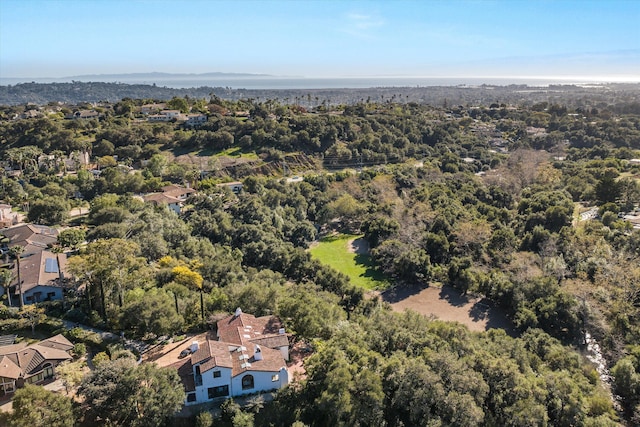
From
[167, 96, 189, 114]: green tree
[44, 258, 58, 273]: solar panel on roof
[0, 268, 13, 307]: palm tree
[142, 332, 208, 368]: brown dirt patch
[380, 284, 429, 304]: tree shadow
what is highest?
[167, 96, 189, 114]: green tree

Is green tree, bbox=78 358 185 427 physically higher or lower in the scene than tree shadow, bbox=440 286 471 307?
higher

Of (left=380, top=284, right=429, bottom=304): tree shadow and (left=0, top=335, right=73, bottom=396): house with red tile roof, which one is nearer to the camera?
(left=0, top=335, right=73, bottom=396): house with red tile roof

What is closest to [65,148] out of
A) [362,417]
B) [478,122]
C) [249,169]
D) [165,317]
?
[249,169]

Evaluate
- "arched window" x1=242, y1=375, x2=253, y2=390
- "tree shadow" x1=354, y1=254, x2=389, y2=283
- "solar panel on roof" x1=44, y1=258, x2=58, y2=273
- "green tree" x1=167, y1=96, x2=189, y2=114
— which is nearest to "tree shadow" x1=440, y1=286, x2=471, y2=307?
"tree shadow" x1=354, y1=254, x2=389, y2=283

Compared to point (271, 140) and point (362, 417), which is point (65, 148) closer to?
point (271, 140)

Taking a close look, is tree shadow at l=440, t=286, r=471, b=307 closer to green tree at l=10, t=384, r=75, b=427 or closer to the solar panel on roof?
green tree at l=10, t=384, r=75, b=427

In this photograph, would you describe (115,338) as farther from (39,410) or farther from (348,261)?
(348,261)
